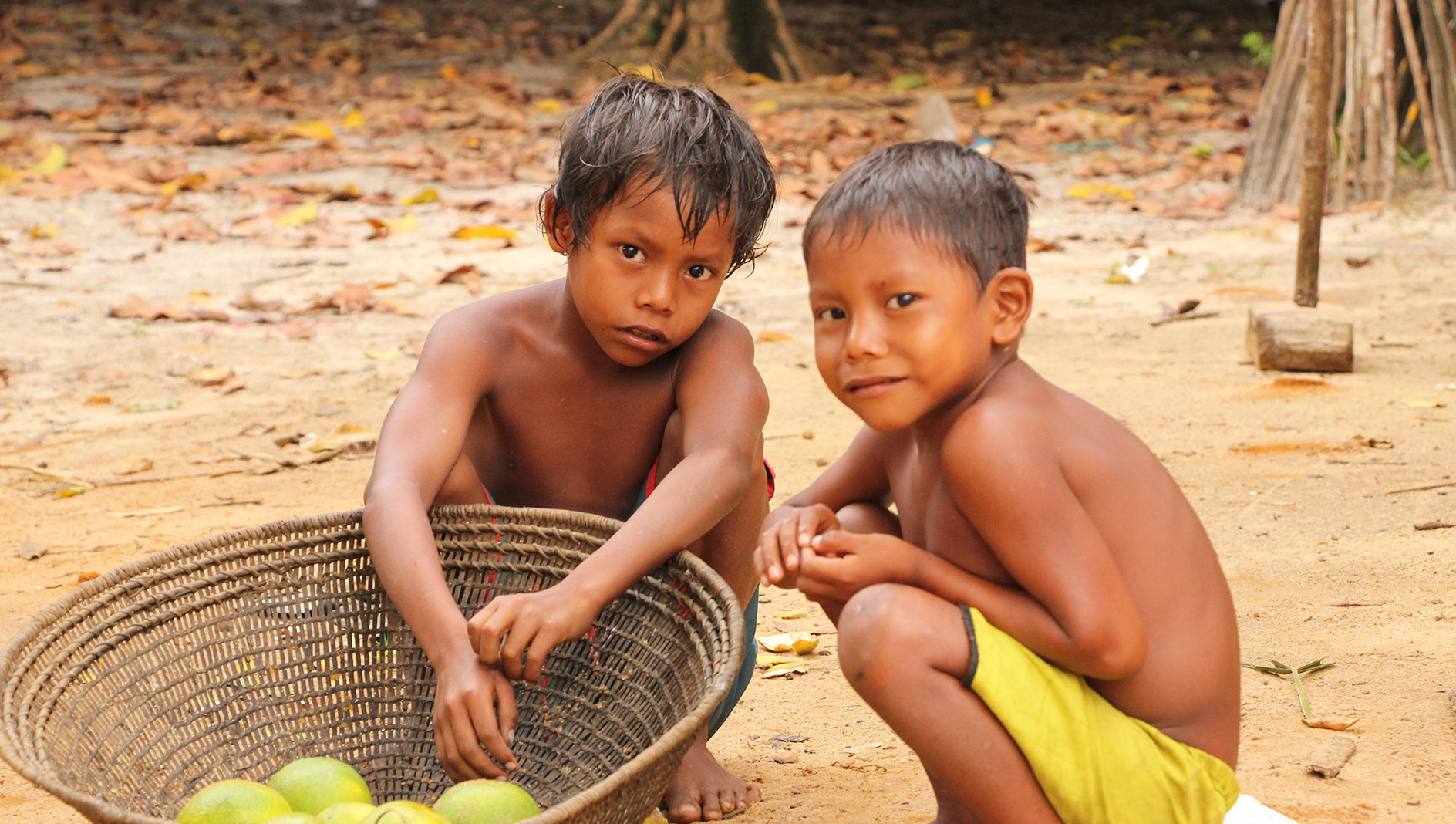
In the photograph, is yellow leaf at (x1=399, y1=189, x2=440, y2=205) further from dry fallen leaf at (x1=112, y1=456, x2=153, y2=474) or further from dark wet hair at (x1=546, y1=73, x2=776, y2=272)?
dark wet hair at (x1=546, y1=73, x2=776, y2=272)

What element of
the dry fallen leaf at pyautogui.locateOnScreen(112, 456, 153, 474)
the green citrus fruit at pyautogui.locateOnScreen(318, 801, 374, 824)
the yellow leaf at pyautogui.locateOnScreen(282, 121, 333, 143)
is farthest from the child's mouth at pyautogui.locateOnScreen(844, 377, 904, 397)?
the yellow leaf at pyautogui.locateOnScreen(282, 121, 333, 143)

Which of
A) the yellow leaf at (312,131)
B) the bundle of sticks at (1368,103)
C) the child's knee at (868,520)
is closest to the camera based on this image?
the child's knee at (868,520)

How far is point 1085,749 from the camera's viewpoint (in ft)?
4.73

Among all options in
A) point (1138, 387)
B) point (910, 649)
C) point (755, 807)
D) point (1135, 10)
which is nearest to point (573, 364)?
point (755, 807)

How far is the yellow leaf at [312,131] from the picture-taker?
6934mm

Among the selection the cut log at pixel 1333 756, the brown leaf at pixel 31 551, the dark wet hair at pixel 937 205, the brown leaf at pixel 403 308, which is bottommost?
the brown leaf at pixel 31 551

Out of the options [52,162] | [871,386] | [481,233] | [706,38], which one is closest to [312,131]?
[52,162]

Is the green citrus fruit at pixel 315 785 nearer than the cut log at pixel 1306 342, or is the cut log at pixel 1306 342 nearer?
the green citrus fruit at pixel 315 785

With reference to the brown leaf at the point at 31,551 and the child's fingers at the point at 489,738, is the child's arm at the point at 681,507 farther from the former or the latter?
the brown leaf at the point at 31,551

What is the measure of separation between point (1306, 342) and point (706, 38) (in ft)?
19.4

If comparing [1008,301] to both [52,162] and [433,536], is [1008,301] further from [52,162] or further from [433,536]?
[52,162]

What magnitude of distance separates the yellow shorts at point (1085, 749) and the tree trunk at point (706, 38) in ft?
25.3

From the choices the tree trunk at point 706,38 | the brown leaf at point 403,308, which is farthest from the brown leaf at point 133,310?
the tree trunk at point 706,38

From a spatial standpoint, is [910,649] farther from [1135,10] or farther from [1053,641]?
[1135,10]
